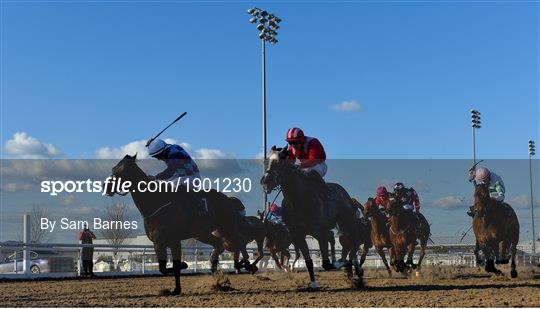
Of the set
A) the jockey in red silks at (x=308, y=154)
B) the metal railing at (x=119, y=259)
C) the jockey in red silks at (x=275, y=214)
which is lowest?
the metal railing at (x=119, y=259)

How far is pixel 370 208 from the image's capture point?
17.9 m

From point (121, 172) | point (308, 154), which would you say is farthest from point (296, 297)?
point (121, 172)

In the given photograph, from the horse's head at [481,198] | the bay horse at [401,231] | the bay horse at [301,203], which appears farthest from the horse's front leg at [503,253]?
the bay horse at [301,203]

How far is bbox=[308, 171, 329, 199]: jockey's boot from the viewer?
41.7 feet

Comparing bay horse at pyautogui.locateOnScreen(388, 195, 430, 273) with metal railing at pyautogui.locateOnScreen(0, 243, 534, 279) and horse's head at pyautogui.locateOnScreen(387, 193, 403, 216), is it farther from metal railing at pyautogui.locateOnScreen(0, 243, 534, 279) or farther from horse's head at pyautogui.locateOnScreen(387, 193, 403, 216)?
metal railing at pyautogui.locateOnScreen(0, 243, 534, 279)

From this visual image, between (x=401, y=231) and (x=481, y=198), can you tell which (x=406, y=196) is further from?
(x=481, y=198)

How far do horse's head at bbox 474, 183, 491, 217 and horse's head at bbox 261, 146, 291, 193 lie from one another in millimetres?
4965

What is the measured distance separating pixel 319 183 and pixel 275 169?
1.24 meters

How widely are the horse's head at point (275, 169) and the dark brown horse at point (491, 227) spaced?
201 inches

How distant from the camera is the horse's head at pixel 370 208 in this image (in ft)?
58.5

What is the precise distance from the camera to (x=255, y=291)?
511 inches

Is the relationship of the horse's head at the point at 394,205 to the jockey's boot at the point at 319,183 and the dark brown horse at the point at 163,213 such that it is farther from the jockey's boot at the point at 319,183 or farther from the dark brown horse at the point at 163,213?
the dark brown horse at the point at 163,213

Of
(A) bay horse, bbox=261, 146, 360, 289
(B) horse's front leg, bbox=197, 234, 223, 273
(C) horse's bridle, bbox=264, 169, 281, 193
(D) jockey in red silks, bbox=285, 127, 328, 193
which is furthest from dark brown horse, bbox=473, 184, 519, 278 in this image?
(B) horse's front leg, bbox=197, 234, 223, 273

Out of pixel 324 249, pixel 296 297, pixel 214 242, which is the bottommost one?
pixel 296 297
